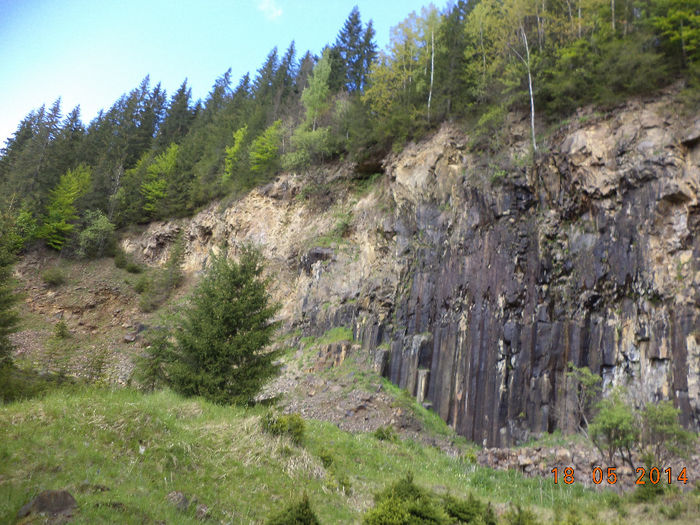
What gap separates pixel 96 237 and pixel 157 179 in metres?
10.6

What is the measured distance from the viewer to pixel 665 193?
15609mm

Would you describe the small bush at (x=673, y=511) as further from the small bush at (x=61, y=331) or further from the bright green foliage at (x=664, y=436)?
the small bush at (x=61, y=331)

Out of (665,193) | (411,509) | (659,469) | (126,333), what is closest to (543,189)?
(665,193)

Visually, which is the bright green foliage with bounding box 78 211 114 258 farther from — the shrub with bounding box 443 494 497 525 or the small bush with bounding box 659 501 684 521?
the small bush with bounding box 659 501 684 521

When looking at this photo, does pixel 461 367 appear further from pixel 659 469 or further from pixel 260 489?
pixel 260 489

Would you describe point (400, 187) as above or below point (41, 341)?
above

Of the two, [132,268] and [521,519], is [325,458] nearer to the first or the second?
[521,519]

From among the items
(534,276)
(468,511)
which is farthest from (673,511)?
(534,276)

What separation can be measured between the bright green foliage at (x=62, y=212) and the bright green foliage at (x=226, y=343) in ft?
115

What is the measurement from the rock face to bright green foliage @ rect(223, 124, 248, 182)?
2168 centimetres

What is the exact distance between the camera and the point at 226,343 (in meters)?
13.3

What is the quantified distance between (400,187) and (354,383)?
41.9ft

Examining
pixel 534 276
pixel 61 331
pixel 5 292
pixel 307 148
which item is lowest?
pixel 61 331

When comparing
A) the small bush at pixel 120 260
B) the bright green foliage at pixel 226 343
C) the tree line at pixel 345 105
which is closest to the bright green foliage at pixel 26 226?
the tree line at pixel 345 105
